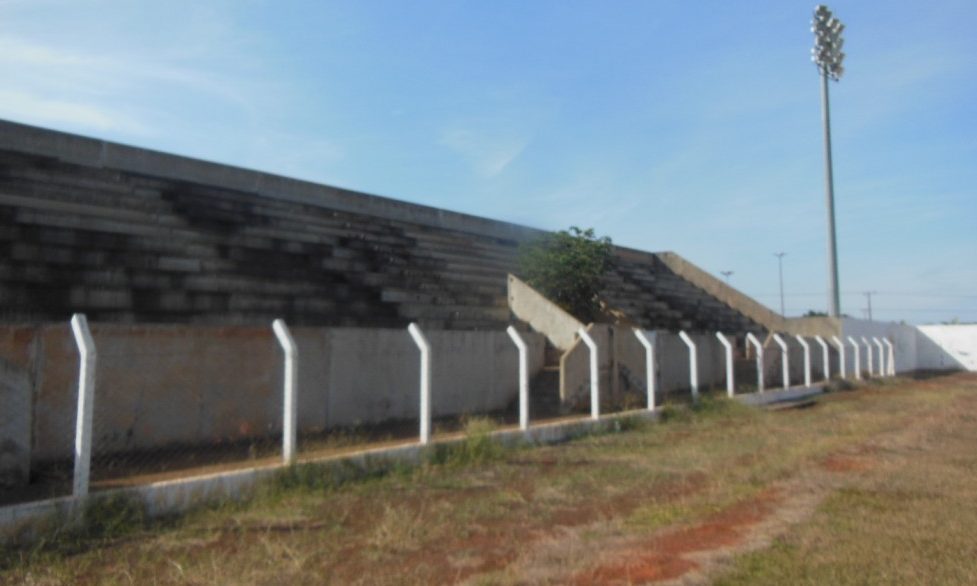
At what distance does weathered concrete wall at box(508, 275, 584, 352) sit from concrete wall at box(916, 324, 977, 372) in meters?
33.1

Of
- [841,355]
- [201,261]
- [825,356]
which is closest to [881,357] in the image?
[841,355]

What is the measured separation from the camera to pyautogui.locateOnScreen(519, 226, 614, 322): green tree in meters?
16.6

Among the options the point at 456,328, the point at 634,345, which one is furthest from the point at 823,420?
the point at 456,328

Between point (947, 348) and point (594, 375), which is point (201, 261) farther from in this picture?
point (947, 348)

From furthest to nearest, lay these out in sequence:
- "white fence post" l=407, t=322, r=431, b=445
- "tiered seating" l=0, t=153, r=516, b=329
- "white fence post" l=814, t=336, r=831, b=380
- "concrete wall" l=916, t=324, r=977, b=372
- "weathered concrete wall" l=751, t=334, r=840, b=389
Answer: "concrete wall" l=916, t=324, r=977, b=372 < "white fence post" l=814, t=336, r=831, b=380 < "weathered concrete wall" l=751, t=334, r=840, b=389 < "tiered seating" l=0, t=153, r=516, b=329 < "white fence post" l=407, t=322, r=431, b=445

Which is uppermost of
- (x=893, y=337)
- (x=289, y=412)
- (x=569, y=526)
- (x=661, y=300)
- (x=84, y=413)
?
(x=661, y=300)

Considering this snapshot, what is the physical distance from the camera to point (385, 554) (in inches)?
210

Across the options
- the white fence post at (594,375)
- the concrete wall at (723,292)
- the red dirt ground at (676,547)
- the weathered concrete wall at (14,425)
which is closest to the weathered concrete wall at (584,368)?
the white fence post at (594,375)

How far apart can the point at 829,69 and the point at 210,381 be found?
30.5m

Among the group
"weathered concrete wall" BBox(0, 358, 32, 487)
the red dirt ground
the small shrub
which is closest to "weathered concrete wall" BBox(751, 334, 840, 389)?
the small shrub

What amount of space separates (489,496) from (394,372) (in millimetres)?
4152

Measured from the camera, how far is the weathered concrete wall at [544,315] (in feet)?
48.8

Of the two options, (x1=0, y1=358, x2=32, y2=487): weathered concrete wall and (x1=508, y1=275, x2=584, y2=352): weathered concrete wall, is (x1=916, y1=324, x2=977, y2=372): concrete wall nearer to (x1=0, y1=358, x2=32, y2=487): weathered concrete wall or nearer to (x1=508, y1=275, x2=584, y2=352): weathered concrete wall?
(x1=508, y1=275, x2=584, y2=352): weathered concrete wall

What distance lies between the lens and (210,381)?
8695 millimetres
